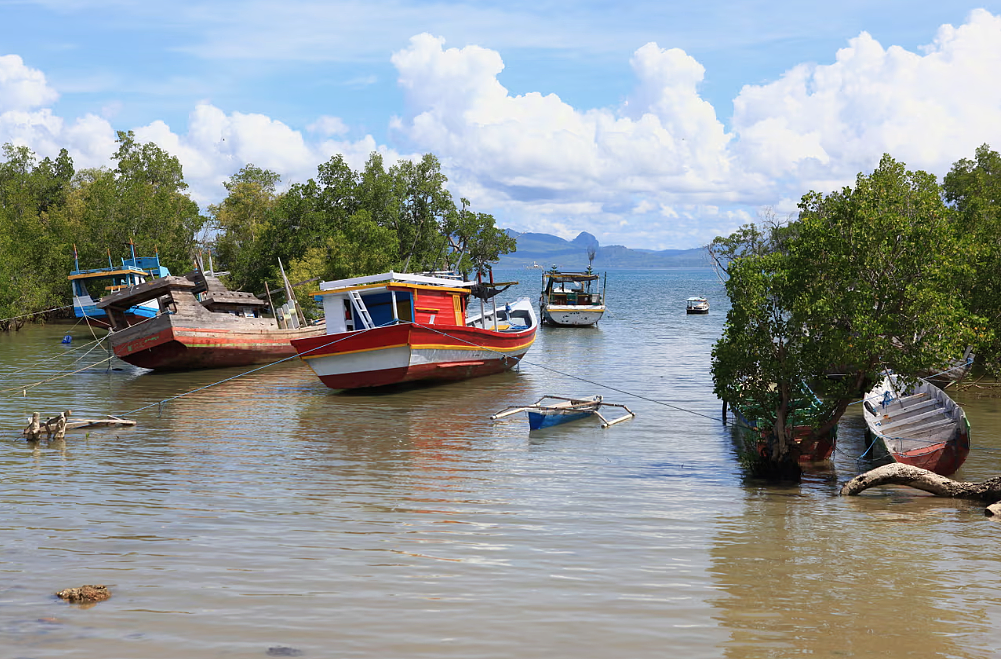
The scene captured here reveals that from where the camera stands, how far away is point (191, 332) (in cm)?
3369

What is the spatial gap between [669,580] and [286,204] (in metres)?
55.9

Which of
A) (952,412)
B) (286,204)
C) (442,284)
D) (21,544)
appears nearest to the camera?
(21,544)

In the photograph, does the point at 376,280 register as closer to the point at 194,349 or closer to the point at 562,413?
the point at 562,413

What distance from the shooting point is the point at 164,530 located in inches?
454

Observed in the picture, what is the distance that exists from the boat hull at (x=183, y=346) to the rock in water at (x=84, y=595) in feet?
85.2

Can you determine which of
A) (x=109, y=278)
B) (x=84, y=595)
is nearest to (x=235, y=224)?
(x=109, y=278)

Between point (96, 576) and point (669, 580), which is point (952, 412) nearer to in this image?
point (669, 580)


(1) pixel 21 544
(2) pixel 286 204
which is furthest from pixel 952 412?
(2) pixel 286 204

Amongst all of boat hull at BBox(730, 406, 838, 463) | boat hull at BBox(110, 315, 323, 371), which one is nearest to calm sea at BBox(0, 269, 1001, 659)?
boat hull at BBox(730, 406, 838, 463)

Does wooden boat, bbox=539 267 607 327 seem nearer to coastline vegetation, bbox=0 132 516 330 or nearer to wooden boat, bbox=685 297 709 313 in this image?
coastline vegetation, bbox=0 132 516 330

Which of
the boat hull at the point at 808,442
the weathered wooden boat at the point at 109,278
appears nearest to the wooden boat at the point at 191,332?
the weathered wooden boat at the point at 109,278

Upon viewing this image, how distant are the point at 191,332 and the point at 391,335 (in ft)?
37.4

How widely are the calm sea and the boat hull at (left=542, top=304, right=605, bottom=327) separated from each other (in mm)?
42818

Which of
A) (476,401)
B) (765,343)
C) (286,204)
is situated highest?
(286,204)
